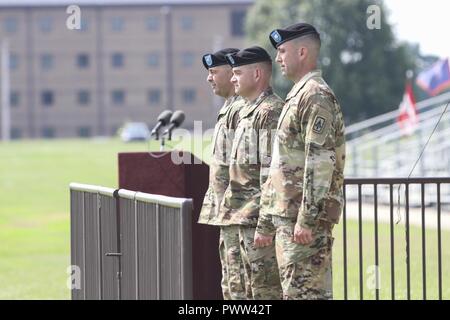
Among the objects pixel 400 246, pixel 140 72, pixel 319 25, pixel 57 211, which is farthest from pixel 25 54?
pixel 400 246

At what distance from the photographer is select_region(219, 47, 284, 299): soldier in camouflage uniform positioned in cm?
625

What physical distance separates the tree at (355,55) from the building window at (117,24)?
30012 mm

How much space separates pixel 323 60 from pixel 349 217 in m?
42.6

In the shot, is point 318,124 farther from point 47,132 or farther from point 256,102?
point 47,132

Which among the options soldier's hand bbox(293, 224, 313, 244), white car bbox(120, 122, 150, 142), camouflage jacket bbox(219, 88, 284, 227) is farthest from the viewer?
white car bbox(120, 122, 150, 142)

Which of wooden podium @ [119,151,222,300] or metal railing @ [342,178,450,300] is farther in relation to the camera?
metal railing @ [342,178,450,300]

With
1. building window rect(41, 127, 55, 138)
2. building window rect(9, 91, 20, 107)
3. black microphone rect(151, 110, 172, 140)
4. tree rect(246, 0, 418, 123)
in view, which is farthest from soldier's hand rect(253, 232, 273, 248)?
building window rect(41, 127, 55, 138)

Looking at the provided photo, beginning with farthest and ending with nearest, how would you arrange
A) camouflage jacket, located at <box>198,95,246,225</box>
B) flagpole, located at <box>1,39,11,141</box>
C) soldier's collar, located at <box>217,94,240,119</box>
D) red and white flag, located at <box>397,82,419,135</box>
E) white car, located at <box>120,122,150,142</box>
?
flagpole, located at <box>1,39,11,141</box> → white car, located at <box>120,122,150,142</box> → red and white flag, located at <box>397,82,419,135</box> → soldier's collar, located at <box>217,94,240,119</box> → camouflage jacket, located at <box>198,95,246,225</box>

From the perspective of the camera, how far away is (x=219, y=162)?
6.69m

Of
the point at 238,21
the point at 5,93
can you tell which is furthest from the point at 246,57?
the point at 238,21

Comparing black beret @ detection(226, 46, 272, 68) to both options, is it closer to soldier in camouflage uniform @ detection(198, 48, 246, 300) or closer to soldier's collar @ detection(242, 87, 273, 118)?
soldier's collar @ detection(242, 87, 273, 118)

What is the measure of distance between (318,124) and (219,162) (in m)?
1.18

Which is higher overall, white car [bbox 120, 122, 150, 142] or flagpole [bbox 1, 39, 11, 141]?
flagpole [bbox 1, 39, 11, 141]

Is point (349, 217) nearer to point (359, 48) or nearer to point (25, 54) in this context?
point (359, 48)
